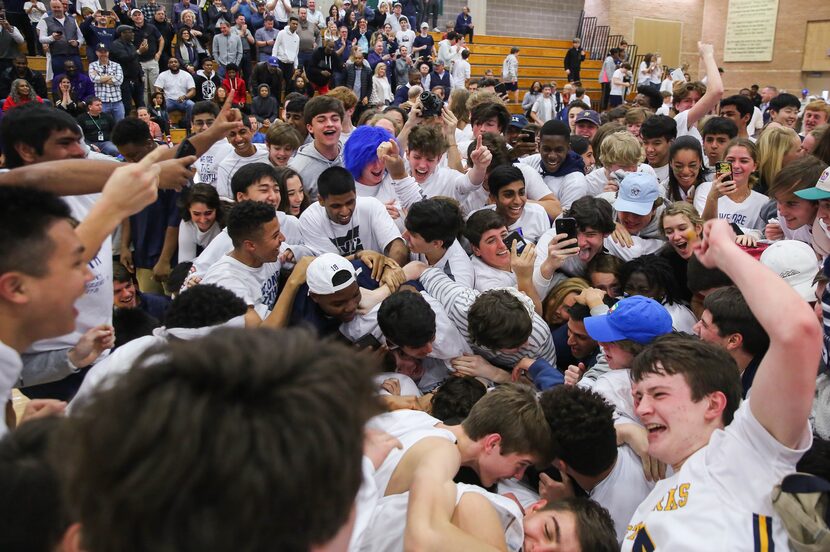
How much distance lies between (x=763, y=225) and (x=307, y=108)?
11.8 ft

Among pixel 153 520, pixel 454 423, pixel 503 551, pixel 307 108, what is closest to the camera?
pixel 153 520

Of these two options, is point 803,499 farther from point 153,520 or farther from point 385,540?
point 153,520

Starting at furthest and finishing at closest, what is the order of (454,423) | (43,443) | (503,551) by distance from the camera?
(454,423) → (503,551) → (43,443)

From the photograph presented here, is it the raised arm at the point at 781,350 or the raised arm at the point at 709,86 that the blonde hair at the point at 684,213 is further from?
the raised arm at the point at 781,350

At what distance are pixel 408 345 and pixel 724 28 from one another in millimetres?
24089

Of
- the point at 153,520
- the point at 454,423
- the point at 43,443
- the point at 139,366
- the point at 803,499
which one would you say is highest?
the point at 139,366

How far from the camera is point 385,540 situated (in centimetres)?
182

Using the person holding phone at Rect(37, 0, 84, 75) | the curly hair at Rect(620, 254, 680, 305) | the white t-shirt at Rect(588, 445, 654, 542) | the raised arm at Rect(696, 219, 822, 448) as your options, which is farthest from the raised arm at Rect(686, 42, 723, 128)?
the person holding phone at Rect(37, 0, 84, 75)

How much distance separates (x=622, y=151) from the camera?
15.9ft

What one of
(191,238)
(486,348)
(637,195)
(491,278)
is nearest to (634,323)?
A: (486,348)

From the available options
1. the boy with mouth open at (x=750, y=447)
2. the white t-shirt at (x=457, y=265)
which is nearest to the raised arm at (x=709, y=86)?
the white t-shirt at (x=457, y=265)

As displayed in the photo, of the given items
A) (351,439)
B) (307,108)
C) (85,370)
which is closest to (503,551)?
(351,439)

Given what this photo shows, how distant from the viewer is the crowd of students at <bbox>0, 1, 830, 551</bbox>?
0.84 meters

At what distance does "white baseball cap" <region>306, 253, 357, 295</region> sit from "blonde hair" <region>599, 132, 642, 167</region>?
2.69m
